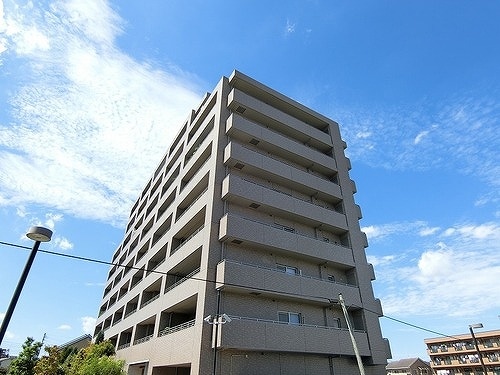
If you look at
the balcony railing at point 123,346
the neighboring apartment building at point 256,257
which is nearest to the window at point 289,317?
the neighboring apartment building at point 256,257

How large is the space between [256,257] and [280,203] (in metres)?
4.35

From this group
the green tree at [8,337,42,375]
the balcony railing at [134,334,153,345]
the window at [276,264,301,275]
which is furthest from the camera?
the green tree at [8,337,42,375]

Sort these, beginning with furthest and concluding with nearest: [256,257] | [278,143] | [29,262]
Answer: [278,143], [256,257], [29,262]

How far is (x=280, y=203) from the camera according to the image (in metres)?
22.1

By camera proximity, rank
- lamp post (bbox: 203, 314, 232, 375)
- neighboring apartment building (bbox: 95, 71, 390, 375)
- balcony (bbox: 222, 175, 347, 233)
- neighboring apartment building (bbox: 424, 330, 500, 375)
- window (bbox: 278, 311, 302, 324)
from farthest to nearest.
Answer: neighboring apartment building (bbox: 424, 330, 500, 375), balcony (bbox: 222, 175, 347, 233), window (bbox: 278, 311, 302, 324), neighboring apartment building (bbox: 95, 71, 390, 375), lamp post (bbox: 203, 314, 232, 375)

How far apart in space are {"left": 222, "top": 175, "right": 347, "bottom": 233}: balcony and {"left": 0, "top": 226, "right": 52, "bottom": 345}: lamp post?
1287cm

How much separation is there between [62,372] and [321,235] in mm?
27698

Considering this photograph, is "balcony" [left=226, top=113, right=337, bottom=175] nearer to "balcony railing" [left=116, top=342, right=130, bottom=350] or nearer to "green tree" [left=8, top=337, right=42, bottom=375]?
"balcony railing" [left=116, top=342, right=130, bottom=350]

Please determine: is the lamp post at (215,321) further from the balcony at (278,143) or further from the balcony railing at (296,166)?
the balcony at (278,143)

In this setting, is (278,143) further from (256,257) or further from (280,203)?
(256,257)

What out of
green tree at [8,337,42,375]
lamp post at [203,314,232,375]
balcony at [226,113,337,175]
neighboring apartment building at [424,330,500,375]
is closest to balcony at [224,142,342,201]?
balcony at [226,113,337,175]

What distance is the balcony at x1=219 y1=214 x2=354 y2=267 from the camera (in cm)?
1873

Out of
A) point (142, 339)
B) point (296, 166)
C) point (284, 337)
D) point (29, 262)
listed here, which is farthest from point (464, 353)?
point (29, 262)

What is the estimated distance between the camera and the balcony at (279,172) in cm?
2217
